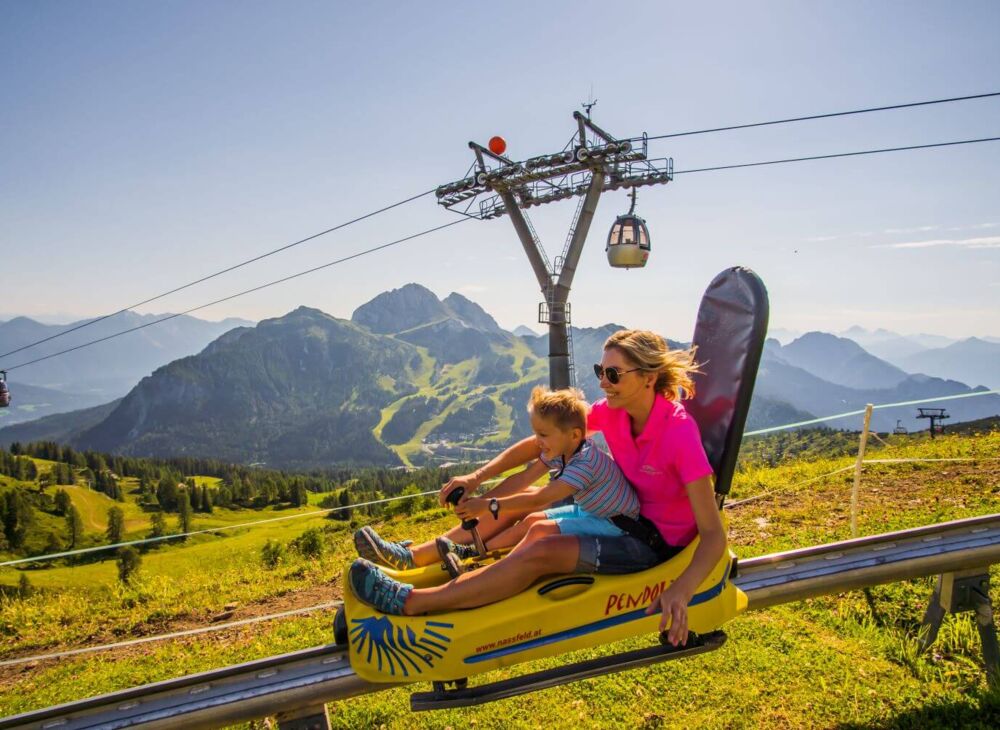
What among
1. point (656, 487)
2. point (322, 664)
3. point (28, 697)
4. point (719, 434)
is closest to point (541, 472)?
Result: point (656, 487)

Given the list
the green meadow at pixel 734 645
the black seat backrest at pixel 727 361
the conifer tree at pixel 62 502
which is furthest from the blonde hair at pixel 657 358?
the conifer tree at pixel 62 502

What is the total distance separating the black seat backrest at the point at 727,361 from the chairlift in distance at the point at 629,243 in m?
6.67

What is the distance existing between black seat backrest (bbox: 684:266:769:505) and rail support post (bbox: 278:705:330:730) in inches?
97.3

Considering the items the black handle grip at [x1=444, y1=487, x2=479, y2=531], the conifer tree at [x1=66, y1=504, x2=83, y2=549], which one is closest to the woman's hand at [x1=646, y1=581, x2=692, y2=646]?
the black handle grip at [x1=444, y1=487, x2=479, y2=531]

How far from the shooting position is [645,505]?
326 centimetres

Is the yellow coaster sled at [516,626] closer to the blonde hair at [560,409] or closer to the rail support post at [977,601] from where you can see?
the blonde hair at [560,409]

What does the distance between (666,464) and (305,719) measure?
230 centimetres

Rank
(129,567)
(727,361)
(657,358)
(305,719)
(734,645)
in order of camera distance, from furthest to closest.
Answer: (129,567)
(734,645)
(727,361)
(657,358)
(305,719)

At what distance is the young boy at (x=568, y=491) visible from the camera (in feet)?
10.5

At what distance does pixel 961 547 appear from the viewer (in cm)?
365

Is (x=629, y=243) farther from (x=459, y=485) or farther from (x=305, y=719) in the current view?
(x=305, y=719)

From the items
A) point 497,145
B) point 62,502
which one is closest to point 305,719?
point 497,145

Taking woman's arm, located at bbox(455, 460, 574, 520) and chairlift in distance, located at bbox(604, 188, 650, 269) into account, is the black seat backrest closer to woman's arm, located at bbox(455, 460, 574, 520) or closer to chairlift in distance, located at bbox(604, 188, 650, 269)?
woman's arm, located at bbox(455, 460, 574, 520)

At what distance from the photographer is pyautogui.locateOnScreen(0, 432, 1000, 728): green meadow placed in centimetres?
361
